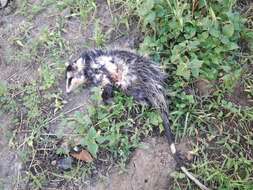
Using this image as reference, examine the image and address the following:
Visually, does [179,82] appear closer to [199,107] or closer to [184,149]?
[199,107]

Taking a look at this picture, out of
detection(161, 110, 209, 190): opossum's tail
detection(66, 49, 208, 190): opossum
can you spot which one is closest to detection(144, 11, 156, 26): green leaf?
detection(66, 49, 208, 190): opossum

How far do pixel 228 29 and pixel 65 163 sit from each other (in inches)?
57.8

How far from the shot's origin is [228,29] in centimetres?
295

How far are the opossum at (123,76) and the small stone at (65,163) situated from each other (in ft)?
1.64

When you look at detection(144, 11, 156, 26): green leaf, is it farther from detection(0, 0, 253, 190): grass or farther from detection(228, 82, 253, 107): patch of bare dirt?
detection(228, 82, 253, 107): patch of bare dirt

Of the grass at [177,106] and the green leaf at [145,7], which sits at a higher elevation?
the green leaf at [145,7]

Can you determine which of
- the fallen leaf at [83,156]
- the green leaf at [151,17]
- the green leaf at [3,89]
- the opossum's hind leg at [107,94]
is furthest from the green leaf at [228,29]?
the green leaf at [3,89]

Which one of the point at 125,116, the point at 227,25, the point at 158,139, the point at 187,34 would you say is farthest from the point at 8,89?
the point at 227,25

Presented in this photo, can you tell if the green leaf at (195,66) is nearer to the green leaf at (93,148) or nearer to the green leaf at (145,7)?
the green leaf at (145,7)

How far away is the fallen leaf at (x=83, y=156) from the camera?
278cm

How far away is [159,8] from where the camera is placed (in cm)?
303

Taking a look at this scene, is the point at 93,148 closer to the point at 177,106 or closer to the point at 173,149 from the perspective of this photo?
the point at 173,149

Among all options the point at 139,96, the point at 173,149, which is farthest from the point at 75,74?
the point at 173,149

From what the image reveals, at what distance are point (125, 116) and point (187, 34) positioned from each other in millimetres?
739
